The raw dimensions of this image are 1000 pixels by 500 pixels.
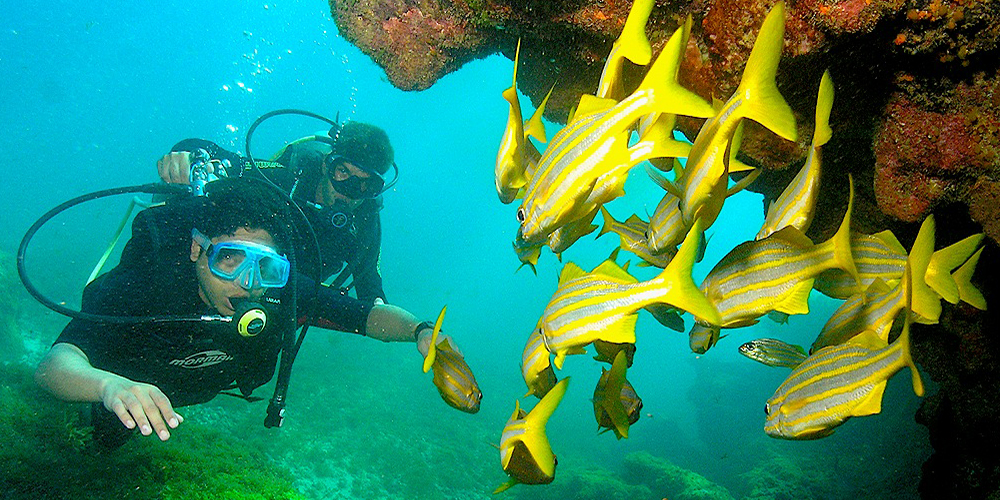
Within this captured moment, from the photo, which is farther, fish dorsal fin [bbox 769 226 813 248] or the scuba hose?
the scuba hose

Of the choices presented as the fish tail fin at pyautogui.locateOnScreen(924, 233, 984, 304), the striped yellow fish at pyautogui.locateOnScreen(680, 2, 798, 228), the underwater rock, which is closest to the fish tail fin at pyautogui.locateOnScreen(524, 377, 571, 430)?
the striped yellow fish at pyautogui.locateOnScreen(680, 2, 798, 228)

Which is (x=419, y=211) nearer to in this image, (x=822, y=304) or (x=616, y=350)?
(x=822, y=304)

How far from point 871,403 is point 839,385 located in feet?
0.36

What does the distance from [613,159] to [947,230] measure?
3.28 metres

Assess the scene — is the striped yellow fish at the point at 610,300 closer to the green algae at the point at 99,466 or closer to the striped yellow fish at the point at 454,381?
the striped yellow fish at the point at 454,381

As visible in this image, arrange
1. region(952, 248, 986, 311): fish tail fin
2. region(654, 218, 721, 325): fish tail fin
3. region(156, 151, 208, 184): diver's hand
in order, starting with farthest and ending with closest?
region(156, 151, 208, 184): diver's hand, region(952, 248, 986, 311): fish tail fin, region(654, 218, 721, 325): fish tail fin

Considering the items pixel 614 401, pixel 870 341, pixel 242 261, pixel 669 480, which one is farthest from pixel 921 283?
pixel 669 480

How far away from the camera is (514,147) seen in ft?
5.90

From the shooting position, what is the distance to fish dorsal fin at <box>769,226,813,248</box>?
1.58 metres

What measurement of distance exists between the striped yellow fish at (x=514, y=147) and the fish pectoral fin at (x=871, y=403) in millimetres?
1603

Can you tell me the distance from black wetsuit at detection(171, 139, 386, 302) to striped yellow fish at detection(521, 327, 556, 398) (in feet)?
12.9

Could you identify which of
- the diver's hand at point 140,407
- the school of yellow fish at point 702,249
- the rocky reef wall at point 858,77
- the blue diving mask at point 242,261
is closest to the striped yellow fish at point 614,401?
the school of yellow fish at point 702,249

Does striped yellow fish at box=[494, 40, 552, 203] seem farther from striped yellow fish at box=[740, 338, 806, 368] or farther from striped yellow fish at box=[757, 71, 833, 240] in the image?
striped yellow fish at box=[740, 338, 806, 368]

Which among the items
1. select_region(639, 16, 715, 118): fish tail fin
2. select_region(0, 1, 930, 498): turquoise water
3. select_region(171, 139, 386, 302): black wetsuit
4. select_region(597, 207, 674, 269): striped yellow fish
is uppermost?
select_region(639, 16, 715, 118): fish tail fin
